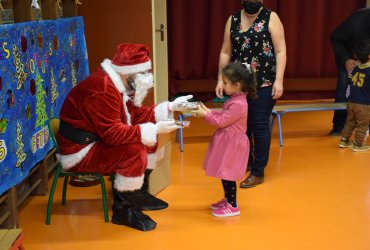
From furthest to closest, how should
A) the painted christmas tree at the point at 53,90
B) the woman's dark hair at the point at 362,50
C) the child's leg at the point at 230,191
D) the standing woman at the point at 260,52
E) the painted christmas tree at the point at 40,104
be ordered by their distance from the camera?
the woman's dark hair at the point at 362,50 → the painted christmas tree at the point at 53,90 → the standing woman at the point at 260,52 → the painted christmas tree at the point at 40,104 → the child's leg at the point at 230,191

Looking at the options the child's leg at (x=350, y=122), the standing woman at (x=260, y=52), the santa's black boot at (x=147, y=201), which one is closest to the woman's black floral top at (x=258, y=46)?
the standing woman at (x=260, y=52)

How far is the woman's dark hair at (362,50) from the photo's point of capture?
13.3 ft

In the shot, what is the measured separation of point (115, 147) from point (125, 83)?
0.37m

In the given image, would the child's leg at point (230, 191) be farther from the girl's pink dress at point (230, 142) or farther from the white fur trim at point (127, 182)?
the white fur trim at point (127, 182)

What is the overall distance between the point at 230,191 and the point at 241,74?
0.72 m

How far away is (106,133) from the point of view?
2615 mm

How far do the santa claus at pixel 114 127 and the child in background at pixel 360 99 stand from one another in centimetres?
214

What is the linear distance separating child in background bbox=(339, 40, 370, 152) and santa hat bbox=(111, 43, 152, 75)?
2215mm

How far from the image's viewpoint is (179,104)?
290cm

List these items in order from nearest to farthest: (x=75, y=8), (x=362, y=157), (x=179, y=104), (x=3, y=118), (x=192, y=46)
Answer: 1. (x=3, y=118)
2. (x=179, y=104)
3. (x=75, y=8)
4. (x=362, y=157)
5. (x=192, y=46)

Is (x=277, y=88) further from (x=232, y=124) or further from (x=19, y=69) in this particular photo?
(x=19, y=69)

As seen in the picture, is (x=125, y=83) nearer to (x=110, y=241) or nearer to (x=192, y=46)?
(x=110, y=241)

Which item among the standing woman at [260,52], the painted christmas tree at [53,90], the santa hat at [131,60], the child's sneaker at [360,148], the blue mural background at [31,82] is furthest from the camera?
the child's sneaker at [360,148]

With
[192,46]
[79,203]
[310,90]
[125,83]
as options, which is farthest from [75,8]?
[310,90]
